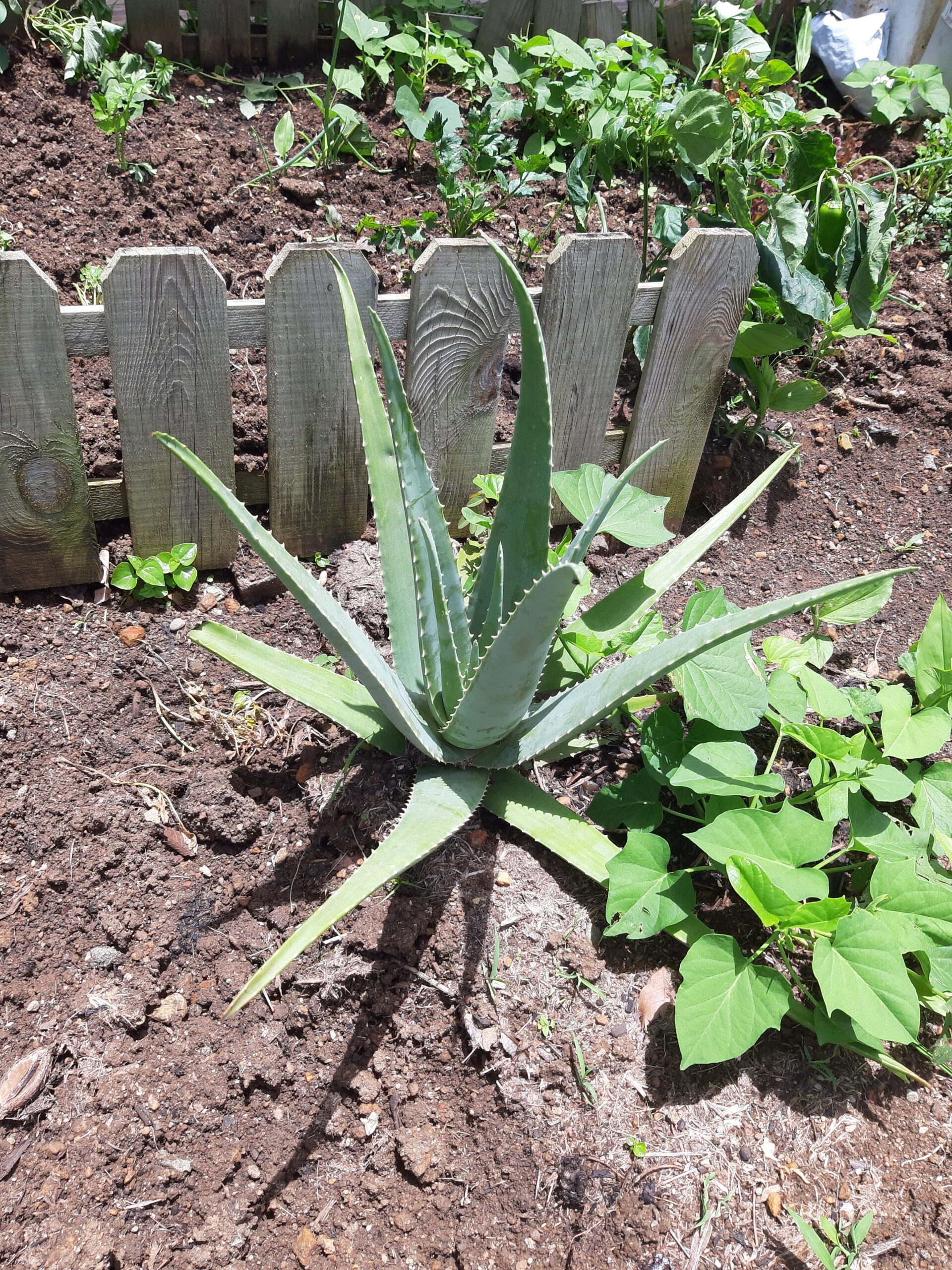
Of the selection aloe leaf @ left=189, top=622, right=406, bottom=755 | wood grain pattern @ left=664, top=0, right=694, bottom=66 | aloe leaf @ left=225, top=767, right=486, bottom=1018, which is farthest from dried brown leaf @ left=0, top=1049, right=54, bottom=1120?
wood grain pattern @ left=664, top=0, right=694, bottom=66

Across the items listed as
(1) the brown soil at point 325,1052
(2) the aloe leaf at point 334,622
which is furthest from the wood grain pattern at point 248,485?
(2) the aloe leaf at point 334,622

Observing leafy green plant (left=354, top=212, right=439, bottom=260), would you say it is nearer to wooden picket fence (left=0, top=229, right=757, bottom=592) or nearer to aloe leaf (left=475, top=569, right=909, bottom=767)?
wooden picket fence (left=0, top=229, right=757, bottom=592)

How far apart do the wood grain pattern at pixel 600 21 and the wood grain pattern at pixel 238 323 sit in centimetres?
239

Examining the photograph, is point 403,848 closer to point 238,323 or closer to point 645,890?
point 645,890

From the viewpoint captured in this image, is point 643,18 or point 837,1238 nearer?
point 837,1238

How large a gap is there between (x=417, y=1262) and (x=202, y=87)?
155 inches

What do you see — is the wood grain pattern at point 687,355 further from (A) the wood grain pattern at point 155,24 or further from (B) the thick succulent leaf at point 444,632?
(A) the wood grain pattern at point 155,24

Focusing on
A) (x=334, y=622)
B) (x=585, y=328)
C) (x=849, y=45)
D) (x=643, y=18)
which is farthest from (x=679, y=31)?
(x=334, y=622)

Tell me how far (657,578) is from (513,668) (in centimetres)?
60

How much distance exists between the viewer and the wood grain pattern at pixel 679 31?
159 inches

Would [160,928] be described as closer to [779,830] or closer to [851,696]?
[779,830]

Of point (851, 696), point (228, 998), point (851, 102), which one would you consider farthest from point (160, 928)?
point (851, 102)

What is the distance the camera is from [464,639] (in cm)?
158

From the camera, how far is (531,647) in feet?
4.20
